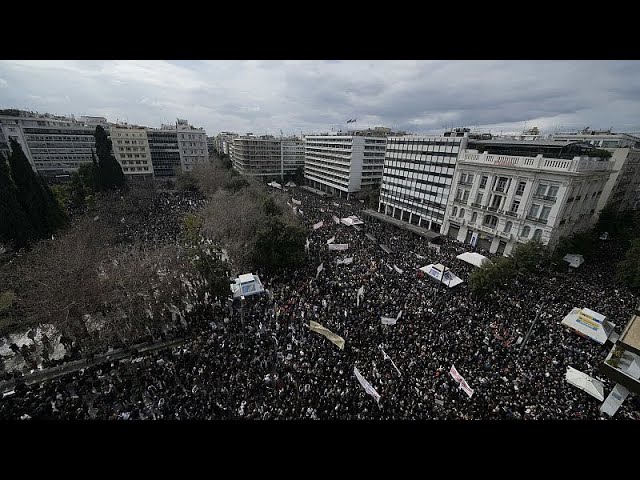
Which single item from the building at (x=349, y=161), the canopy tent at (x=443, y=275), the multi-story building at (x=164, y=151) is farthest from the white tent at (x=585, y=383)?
the multi-story building at (x=164, y=151)

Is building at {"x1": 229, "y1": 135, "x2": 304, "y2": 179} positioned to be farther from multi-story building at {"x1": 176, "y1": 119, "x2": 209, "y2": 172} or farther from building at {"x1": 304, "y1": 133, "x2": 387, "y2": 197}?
building at {"x1": 304, "y1": 133, "x2": 387, "y2": 197}

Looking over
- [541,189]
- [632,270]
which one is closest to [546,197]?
[541,189]

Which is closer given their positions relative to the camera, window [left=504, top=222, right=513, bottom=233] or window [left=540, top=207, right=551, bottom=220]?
window [left=540, top=207, right=551, bottom=220]

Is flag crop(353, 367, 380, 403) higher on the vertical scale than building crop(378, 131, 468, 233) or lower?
lower

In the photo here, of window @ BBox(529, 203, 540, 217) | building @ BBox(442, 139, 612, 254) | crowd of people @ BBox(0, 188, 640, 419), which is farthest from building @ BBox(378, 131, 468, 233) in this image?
crowd of people @ BBox(0, 188, 640, 419)

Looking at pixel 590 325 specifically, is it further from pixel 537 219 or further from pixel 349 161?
pixel 349 161
